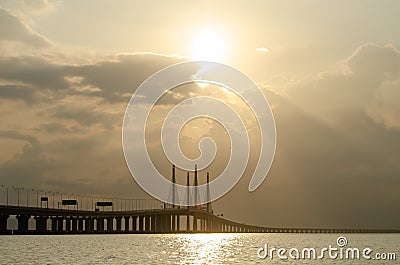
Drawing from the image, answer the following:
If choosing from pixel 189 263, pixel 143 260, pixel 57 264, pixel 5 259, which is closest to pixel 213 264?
pixel 189 263

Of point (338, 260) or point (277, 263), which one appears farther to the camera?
point (338, 260)

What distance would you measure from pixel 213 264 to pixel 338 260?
787 inches

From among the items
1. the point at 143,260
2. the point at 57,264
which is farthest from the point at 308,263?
the point at 57,264

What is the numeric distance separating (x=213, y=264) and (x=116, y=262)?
11832 millimetres

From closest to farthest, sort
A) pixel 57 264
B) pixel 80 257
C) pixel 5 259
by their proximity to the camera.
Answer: pixel 57 264
pixel 5 259
pixel 80 257

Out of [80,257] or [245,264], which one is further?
[80,257]

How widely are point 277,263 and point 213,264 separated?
317 inches

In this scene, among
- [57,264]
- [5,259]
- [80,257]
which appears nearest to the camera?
[57,264]

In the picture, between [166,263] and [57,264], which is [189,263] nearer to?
[166,263]

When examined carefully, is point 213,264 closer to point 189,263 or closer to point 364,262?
point 189,263

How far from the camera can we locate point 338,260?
4158 inches

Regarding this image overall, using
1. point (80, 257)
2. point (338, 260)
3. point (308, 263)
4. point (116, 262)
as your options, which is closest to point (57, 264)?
point (116, 262)

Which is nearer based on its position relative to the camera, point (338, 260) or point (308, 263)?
point (308, 263)

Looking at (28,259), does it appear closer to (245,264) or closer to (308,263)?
(245,264)
